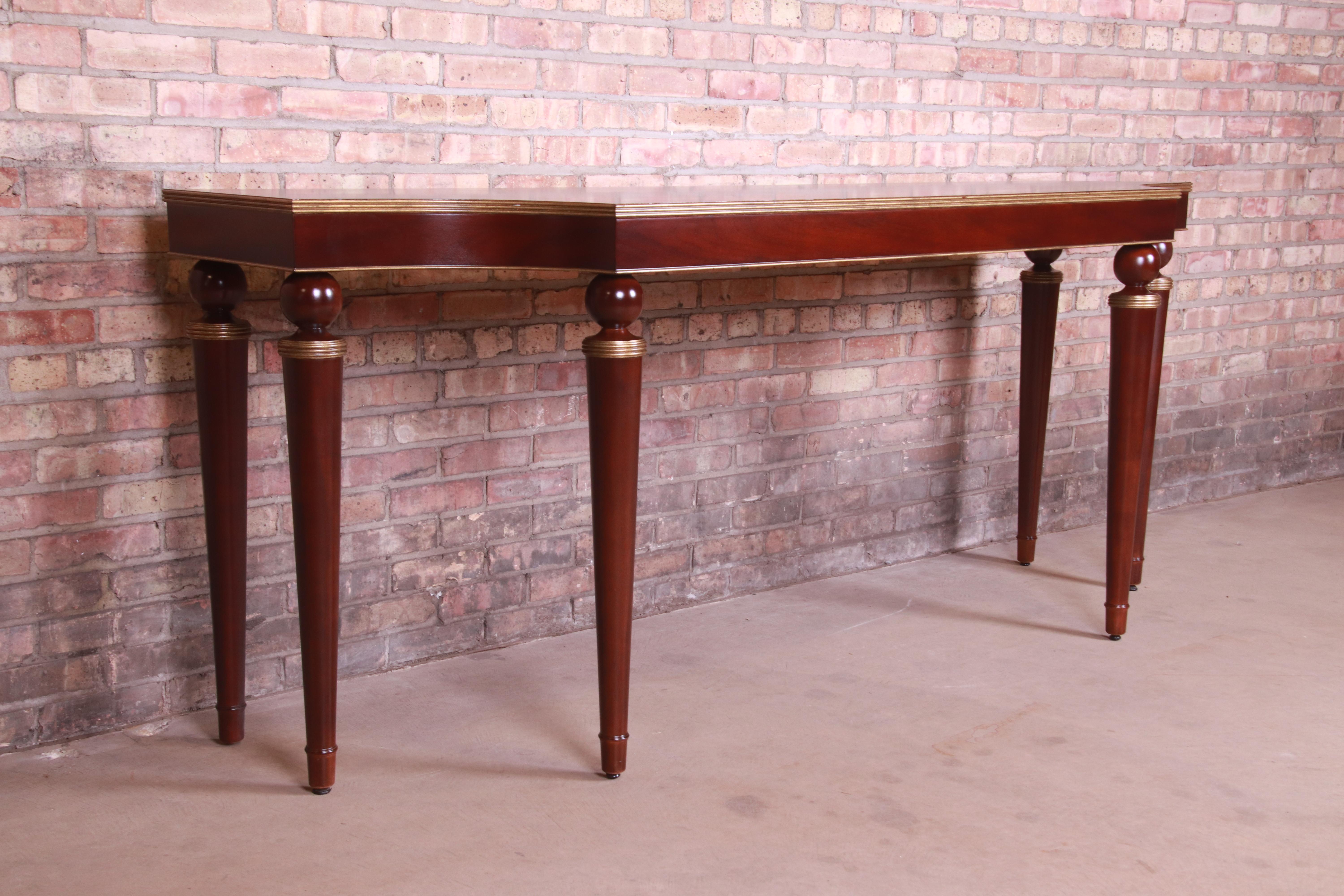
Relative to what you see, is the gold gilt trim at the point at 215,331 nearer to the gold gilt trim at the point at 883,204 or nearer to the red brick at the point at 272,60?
the red brick at the point at 272,60

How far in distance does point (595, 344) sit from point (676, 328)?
38.0 inches

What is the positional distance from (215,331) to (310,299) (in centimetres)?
33

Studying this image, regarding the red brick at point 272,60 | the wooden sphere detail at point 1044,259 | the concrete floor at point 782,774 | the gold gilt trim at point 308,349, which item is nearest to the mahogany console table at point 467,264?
the gold gilt trim at point 308,349

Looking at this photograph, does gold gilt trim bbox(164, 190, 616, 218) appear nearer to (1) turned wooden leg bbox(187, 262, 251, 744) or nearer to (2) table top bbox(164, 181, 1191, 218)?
(2) table top bbox(164, 181, 1191, 218)

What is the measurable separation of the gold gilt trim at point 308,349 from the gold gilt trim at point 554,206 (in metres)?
0.19

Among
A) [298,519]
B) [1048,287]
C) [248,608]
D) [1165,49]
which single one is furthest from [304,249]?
[1165,49]

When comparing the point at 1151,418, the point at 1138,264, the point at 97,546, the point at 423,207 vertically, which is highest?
the point at 423,207

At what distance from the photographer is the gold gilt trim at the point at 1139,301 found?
112 inches

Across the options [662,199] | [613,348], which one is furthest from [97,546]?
[662,199]

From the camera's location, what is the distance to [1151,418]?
314 cm

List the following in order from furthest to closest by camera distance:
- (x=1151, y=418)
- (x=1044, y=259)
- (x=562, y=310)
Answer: (x=1044, y=259), (x=1151, y=418), (x=562, y=310)

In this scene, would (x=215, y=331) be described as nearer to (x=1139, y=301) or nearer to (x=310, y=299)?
(x=310, y=299)

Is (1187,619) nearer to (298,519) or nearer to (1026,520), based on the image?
(1026,520)

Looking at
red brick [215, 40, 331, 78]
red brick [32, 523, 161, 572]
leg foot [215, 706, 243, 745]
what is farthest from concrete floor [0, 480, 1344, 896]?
red brick [215, 40, 331, 78]
